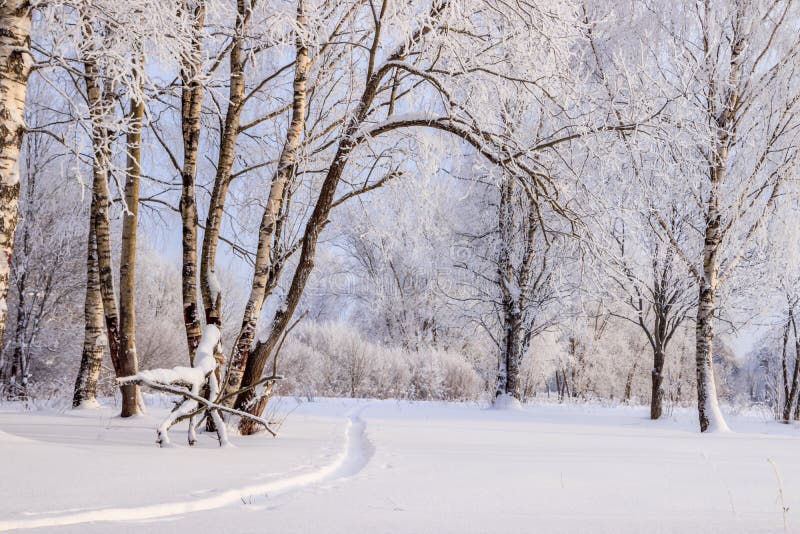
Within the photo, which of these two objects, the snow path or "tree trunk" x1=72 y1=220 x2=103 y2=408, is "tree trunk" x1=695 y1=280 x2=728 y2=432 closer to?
the snow path

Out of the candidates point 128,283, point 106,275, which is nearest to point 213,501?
point 128,283

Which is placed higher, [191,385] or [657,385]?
[657,385]

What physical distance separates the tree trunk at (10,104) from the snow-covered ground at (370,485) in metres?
1.59

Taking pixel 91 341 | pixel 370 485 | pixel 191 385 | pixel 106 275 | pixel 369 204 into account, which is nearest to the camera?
pixel 370 485

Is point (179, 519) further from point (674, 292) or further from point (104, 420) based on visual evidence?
point (674, 292)

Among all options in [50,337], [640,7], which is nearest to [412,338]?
[50,337]

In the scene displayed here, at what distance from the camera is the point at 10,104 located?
4133mm

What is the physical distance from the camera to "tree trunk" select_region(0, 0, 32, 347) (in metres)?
4.10

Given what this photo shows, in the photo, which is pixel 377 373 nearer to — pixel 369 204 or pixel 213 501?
pixel 369 204

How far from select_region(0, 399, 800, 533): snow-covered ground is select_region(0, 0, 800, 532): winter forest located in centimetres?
4

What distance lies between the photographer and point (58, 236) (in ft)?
52.7

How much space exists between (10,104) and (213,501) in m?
3.30

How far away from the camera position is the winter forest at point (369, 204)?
4.11 metres

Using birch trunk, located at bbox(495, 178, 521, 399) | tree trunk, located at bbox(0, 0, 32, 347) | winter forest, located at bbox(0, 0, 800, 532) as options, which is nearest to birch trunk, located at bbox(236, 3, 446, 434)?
winter forest, located at bbox(0, 0, 800, 532)
